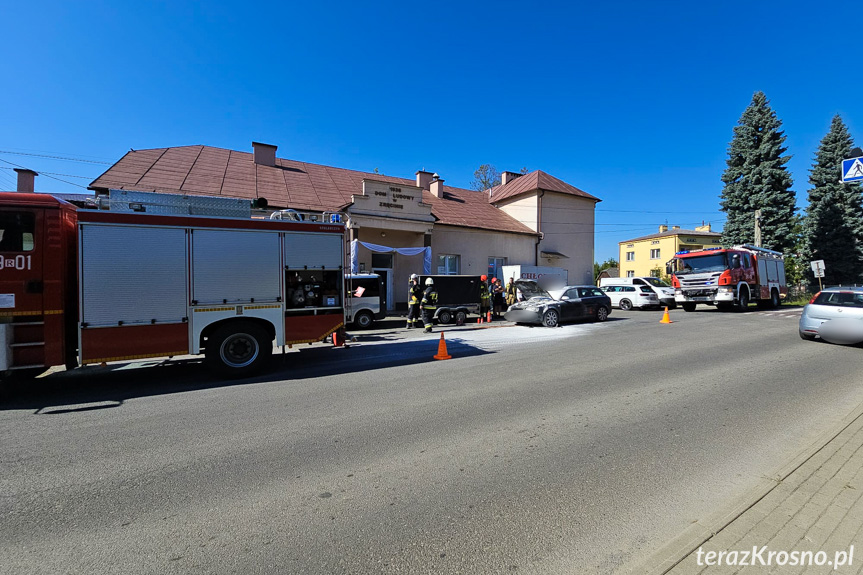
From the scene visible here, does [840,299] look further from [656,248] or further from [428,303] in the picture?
[656,248]

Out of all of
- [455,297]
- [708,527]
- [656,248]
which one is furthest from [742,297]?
[656,248]

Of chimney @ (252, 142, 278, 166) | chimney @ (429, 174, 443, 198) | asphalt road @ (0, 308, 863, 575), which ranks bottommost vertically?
asphalt road @ (0, 308, 863, 575)

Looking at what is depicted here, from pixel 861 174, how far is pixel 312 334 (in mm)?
10022

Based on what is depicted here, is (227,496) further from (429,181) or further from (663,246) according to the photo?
(663,246)

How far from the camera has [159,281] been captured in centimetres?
672

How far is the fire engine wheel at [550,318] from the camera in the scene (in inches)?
562

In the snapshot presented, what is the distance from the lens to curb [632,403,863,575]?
2.33 metres

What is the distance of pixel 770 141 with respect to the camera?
27.9 meters

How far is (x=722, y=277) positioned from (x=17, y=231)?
23.4m

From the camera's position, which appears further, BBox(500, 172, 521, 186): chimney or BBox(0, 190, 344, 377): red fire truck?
BBox(500, 172, 521, 186): chimney

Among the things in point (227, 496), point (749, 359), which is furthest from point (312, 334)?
point (749, 359)

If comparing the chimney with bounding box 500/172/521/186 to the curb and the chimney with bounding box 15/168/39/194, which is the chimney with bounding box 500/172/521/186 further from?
the curb

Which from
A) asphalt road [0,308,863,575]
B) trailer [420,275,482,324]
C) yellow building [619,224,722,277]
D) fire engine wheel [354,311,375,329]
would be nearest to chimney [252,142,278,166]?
fire engine wheel [354,311,375,329]

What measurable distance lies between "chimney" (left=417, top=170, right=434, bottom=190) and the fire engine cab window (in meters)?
23.6
